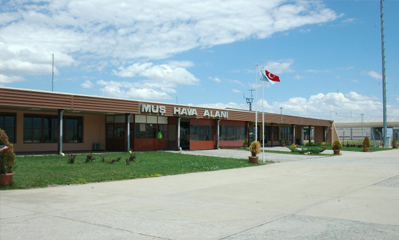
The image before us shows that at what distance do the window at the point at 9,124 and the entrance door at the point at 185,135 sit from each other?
1487 cm

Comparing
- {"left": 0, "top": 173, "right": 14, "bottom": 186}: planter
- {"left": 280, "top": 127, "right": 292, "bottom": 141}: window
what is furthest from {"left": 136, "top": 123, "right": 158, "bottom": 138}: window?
{"left": 280, "top": 127, "right": 292, "bottom": 141}: window

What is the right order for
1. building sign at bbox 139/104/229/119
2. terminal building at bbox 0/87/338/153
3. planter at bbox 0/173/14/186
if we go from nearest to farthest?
planter at bbox 0/173/14/186 < terminal building at bbox 0/87/338/153 < building sign at bbox 139/104/229/119

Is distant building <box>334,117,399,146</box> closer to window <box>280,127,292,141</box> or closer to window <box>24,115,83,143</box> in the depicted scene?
window <box>280,127,292,141</box>

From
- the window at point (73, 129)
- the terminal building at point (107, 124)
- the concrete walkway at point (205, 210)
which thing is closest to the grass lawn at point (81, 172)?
the concrete walkway at point (205, 210)

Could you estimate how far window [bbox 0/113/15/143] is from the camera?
26406mm

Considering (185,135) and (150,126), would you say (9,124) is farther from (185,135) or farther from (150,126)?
(185,135)

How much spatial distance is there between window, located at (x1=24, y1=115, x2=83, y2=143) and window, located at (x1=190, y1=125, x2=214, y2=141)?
10401 mm

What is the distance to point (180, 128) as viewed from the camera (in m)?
36.8

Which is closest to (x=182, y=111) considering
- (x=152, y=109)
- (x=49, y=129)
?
(x=152, y=109)

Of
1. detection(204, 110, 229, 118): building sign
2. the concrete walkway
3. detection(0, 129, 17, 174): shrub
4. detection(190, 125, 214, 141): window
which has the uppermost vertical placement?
detection(204, 110, 229, 118): building sign

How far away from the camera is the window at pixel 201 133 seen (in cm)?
3668

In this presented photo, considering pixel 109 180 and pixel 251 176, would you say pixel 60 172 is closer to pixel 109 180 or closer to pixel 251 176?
pixel 109 180

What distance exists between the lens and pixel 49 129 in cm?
2906

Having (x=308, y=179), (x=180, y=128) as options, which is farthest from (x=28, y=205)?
(x=180, y=128)
